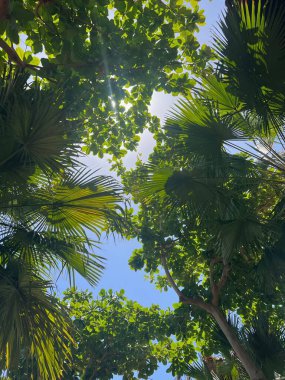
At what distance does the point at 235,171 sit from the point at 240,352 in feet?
10.0

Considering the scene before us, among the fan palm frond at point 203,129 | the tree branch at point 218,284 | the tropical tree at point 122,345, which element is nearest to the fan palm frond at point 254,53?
the fan palm frond at point 203,129

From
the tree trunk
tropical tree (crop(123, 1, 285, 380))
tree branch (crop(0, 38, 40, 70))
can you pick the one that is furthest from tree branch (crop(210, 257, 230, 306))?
tree branch (crop(0, 38, 40, 70))

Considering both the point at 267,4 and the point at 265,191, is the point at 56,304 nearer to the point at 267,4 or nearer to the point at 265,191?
the point at 267,4

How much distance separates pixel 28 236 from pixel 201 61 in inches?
143

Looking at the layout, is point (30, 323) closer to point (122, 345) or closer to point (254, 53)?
point (254, 53)

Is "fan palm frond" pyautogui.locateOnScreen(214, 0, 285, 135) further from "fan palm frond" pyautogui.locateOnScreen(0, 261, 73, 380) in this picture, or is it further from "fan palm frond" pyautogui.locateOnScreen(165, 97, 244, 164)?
"fan palm frond" pyautogui.locateOnScreen(0, 261, 73, 380)

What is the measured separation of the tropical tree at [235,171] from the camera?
340 centimetres

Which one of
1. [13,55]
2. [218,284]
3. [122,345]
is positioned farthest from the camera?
[122,345]

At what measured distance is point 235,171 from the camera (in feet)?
16.5

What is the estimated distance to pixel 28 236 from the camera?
11.0 ft

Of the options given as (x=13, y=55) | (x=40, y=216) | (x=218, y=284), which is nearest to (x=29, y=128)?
(x=40, y=216)

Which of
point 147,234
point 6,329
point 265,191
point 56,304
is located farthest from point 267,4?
point 147,234

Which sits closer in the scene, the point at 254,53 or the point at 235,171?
the point at 254,53

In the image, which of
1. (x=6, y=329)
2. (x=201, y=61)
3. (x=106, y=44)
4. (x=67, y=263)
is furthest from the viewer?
(x=201, y=61)
